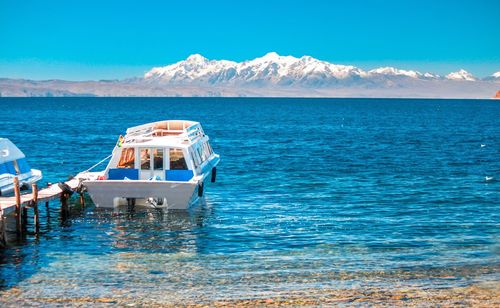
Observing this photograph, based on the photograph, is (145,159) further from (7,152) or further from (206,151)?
(206,151)

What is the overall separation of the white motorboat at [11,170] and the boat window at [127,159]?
5214 millimetres

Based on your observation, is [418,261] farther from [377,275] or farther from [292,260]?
[292,260]

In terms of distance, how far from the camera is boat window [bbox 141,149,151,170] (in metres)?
38.9

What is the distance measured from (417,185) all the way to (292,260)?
24229mm

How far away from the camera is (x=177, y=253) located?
93.6ft

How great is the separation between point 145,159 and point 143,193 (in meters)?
3.25

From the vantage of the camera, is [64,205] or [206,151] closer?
[64,205]

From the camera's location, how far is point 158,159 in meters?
38.9

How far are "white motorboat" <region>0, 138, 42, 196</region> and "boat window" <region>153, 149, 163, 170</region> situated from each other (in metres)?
7.12

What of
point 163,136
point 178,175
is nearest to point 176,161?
point 178,175

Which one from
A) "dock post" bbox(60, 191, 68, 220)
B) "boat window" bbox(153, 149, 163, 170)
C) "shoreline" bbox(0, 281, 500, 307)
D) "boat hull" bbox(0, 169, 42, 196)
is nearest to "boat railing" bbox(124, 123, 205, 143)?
"boat window" bbox(153, 149, 163, 170)

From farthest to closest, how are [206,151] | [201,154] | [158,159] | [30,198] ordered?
1. [206,151]
2. [201,154]
3. [158,159]
4. [30,198]

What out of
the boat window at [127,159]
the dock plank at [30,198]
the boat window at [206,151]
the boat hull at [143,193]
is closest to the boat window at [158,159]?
the boat window at [127,159]

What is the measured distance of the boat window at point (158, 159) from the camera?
127ft
